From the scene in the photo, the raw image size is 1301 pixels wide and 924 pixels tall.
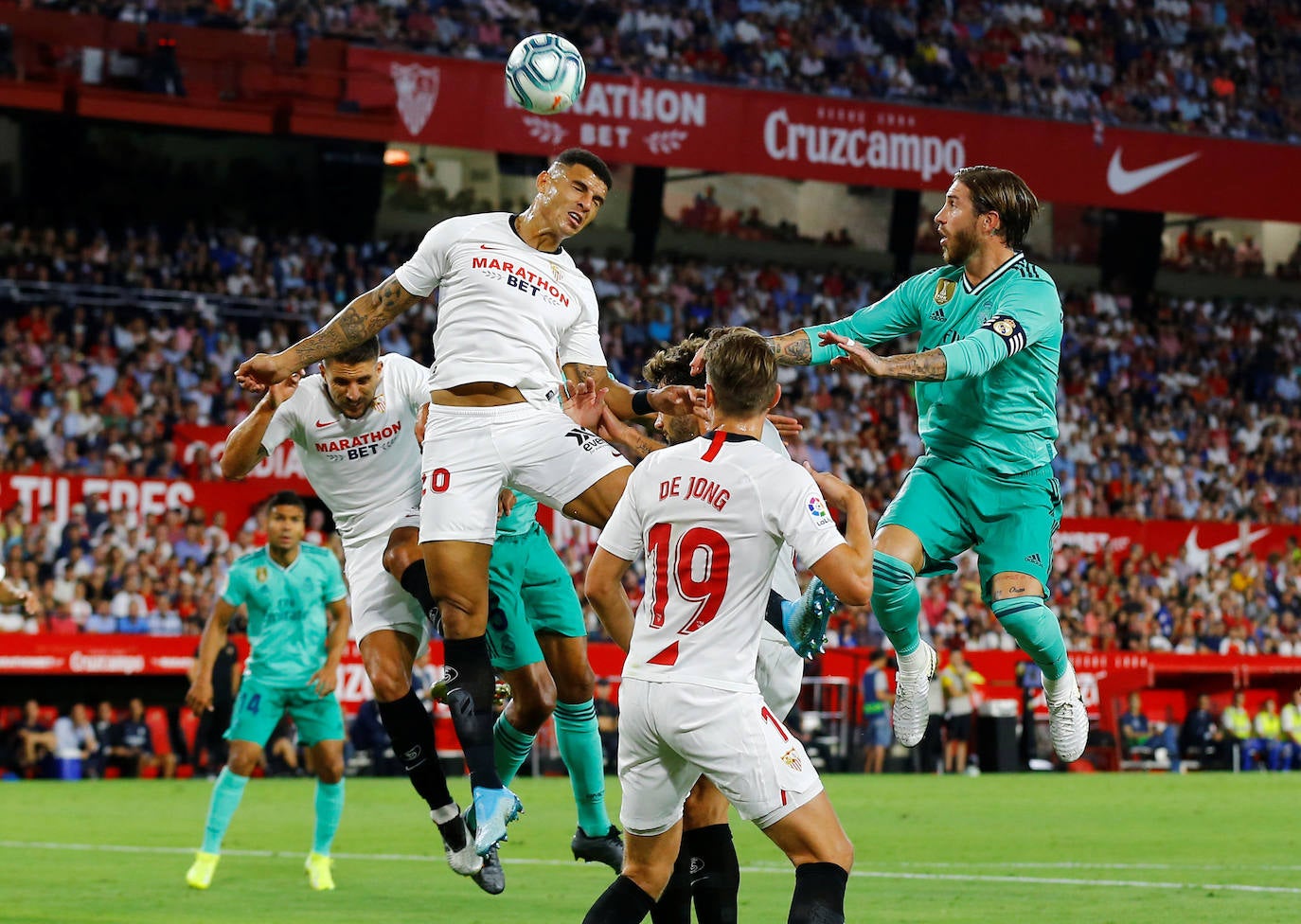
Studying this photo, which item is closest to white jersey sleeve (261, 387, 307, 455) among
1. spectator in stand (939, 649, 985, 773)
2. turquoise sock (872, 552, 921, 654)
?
turquoise sock (872, 552, 921, 654)

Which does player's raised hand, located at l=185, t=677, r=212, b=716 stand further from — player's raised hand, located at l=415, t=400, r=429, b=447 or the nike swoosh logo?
the nike swoosh logo

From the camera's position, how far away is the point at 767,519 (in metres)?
6.32

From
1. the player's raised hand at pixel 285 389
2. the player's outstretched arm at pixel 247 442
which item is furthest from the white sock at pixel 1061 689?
the player's outstretched arm at pixel 247 442

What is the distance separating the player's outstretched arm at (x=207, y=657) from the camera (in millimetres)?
13109

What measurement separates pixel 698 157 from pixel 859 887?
21558 mm

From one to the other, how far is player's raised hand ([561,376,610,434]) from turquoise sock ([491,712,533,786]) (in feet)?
5.50

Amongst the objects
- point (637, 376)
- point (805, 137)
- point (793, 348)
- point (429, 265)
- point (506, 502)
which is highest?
point (805, 137)

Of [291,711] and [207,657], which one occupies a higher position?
[207,657]

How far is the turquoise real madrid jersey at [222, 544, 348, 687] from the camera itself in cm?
Result: 1362

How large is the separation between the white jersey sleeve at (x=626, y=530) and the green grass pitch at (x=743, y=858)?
4184 millimetres

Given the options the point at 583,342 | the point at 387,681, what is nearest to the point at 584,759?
the point at 387,681

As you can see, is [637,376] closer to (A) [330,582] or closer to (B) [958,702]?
(B) [958,702]

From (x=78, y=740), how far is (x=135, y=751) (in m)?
0.71

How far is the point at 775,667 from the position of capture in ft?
25.9
